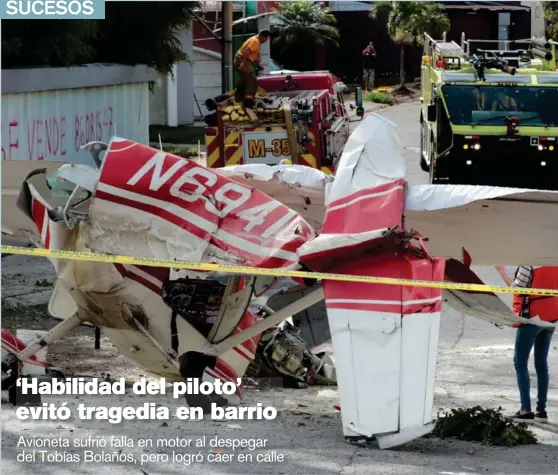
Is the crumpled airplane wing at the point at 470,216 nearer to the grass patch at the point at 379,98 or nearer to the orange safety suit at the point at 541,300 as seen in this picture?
the orange safety suit at the point at 541,300

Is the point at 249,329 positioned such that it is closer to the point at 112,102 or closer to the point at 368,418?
the point at 368,418

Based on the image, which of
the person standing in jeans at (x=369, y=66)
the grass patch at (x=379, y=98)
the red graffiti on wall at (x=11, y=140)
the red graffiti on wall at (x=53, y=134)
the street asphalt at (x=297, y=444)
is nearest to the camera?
the street asphalt at (x=297, y=444)

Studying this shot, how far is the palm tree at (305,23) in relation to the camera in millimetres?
43406

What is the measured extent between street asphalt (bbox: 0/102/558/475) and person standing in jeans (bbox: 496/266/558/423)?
0.59 feet

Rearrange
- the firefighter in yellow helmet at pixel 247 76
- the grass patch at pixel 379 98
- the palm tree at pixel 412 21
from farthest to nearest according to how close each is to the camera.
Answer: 1. the palm tree at pixel 412 21
2. the grass patch at pixel 379 98
3. the firefighter in yellow helmet at pixel 247 76

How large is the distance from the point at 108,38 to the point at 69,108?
289 centimetres

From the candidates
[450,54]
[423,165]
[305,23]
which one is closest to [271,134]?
[450,54]

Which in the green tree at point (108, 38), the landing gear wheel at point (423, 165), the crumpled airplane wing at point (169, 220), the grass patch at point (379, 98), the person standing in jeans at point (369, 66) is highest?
the green tree at point (108, 38)

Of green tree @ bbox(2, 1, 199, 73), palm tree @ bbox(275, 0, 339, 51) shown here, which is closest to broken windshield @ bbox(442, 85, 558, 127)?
green tree @ bbox(2, 1, 199, 73)

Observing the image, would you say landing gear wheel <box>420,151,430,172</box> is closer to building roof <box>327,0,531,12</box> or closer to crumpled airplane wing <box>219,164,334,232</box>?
crumpled airplane wing <box>219,164,334,232</box>

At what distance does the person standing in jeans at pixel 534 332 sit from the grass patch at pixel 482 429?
65cm

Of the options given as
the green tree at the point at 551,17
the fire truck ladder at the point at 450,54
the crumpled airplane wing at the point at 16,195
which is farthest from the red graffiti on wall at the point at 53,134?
the green tree at the point at 551,17

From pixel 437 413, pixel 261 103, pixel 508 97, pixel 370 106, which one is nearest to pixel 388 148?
pixel 437 413

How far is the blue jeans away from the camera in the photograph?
7.95 m
